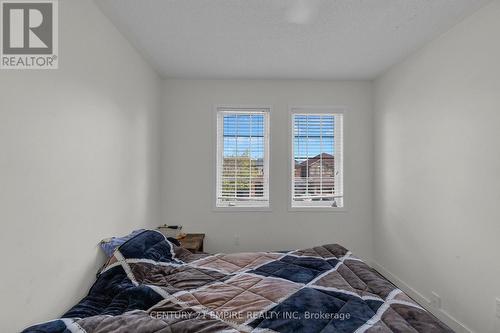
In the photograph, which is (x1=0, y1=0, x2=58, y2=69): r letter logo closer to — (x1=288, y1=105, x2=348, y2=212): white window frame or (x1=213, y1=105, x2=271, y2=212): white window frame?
(x1=213, y1=105, x2=271, y2=212): white window frame

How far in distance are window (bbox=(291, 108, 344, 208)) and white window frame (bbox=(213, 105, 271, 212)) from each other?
0.36m

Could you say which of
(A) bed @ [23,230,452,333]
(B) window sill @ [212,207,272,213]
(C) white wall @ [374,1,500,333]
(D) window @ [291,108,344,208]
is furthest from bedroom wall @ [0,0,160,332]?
(C) white wall @ [374,1,500,333]

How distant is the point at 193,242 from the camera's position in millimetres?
2953

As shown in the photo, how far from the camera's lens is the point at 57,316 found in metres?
1.42

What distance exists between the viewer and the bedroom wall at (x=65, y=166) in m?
1.15

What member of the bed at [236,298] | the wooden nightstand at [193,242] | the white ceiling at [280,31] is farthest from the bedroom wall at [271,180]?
the bed at [236,298]

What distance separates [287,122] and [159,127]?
175 centimetres

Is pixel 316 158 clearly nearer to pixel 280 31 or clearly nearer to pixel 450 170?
pixel 450 170

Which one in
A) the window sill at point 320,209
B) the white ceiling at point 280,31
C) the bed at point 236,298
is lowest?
the bed at point 236,298

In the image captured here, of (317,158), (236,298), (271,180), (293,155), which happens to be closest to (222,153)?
(271,180)

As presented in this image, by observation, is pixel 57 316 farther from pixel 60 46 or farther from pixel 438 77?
pixel 438 77

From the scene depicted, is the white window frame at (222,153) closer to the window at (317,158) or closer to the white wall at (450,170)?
the window at (317,158)

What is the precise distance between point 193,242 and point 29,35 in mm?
2353

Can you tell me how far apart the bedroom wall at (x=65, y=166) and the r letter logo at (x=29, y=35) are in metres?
0.05
